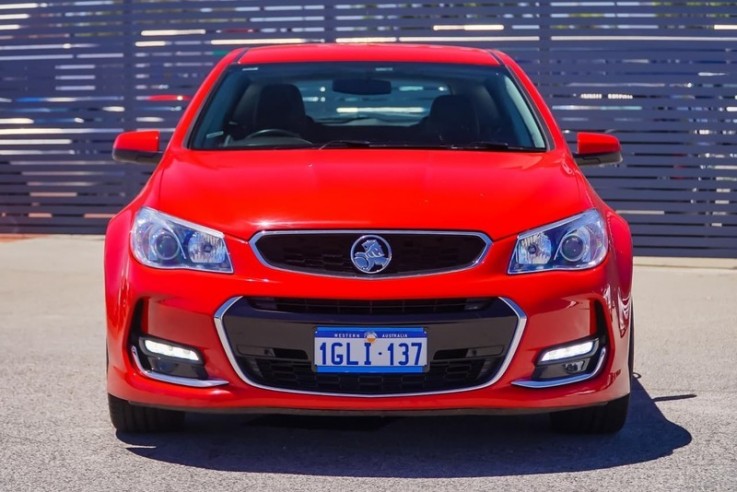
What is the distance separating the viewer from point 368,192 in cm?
492

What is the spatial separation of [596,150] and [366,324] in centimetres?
191

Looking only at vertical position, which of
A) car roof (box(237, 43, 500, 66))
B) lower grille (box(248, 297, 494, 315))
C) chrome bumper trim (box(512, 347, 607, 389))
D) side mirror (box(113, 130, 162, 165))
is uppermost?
car roof (box(237, 43, 500, 66))

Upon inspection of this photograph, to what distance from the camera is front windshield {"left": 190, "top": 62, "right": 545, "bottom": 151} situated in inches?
233

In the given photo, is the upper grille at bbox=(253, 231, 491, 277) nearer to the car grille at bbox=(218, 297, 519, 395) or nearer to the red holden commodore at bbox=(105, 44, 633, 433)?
the red holden commodore at bbox=(105, 44, 633, 433)

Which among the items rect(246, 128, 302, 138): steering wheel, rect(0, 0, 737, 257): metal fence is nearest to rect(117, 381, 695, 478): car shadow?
rect(246, 128, 302, 138): steering wheel

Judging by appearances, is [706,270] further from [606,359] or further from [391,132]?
[606,359]

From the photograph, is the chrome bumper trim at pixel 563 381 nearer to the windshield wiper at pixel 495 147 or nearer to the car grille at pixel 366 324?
the car grille at pixel 366 324

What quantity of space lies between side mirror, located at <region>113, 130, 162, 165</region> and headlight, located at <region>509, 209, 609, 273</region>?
76.4 inches

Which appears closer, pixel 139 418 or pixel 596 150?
pixel 139 418

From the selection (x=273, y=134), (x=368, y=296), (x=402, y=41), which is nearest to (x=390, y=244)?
(x=368, y=296)

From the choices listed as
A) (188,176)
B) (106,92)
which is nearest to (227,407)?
(188,176)

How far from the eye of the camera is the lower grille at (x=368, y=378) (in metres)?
4.71

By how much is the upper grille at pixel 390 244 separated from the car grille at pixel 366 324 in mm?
113

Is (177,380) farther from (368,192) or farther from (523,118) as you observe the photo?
(523,118)
